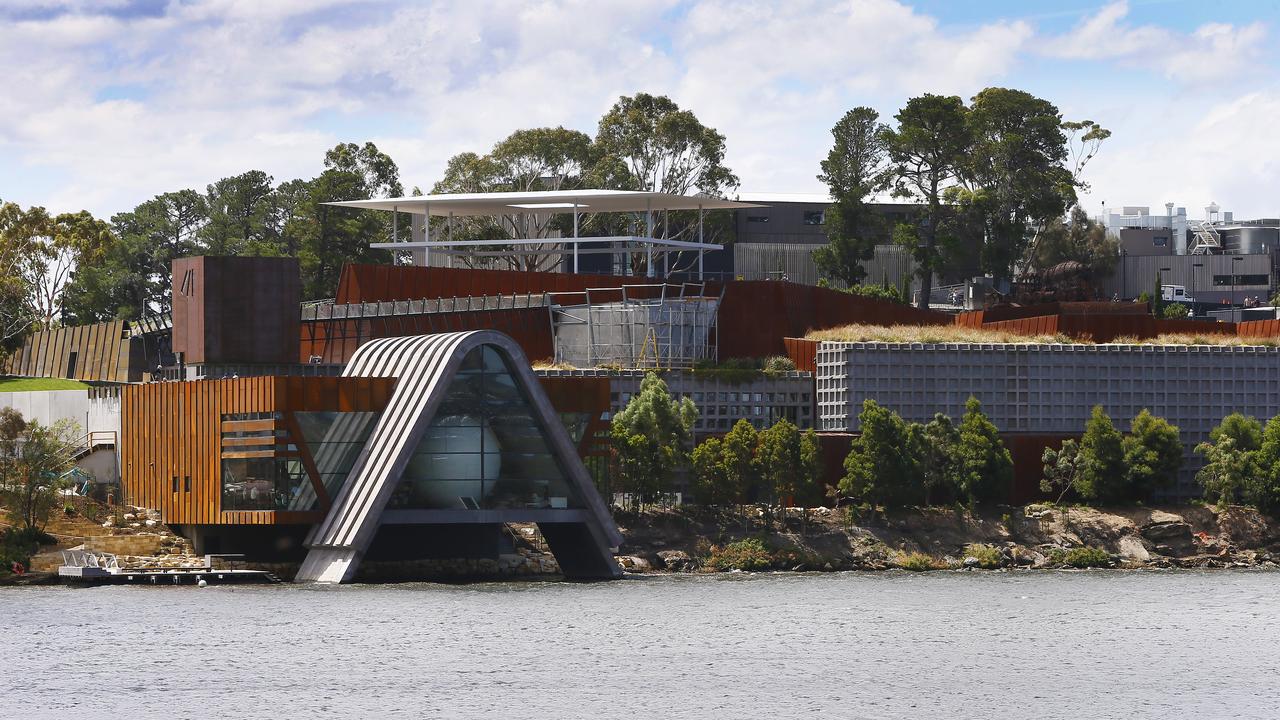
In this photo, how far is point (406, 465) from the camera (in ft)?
258

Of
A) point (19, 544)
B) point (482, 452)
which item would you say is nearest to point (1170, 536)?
point (482, 452)

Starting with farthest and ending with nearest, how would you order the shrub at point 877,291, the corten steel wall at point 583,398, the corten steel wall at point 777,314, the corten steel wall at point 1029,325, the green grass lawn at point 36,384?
1. the shrub at point 877,291
2. the green grass lawn at point 36,384
3. the corten steel wall at point 1029,325
4. the corten steel wall at point 777,314
5. the corten steel wall at point 583,398

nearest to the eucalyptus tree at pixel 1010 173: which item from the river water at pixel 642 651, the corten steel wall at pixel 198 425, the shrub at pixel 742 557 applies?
the shrub at pixel 742 557

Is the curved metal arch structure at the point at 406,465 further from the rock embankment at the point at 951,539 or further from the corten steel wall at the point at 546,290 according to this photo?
the corten steel wall at the point at 546,290

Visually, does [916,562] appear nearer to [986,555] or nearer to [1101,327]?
[986,555]

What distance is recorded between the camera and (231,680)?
181ft

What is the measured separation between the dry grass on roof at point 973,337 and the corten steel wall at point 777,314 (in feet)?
3.13

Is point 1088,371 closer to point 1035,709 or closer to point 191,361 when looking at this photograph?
point 191,361

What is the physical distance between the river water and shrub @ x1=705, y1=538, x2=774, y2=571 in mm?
7243

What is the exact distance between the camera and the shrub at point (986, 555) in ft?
303

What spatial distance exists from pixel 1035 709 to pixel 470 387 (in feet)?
107

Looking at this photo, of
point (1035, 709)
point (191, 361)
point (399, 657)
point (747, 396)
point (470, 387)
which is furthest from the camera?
point (747, 396)

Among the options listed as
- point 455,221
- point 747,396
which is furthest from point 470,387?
point 455,221

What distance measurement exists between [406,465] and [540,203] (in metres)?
40.1
